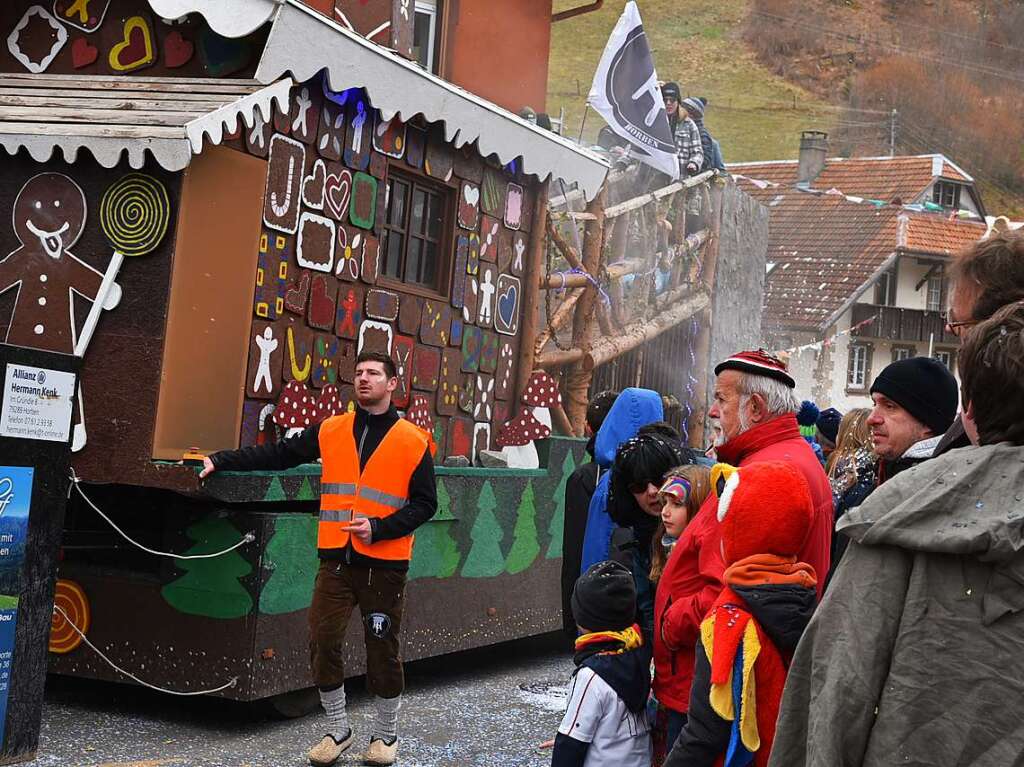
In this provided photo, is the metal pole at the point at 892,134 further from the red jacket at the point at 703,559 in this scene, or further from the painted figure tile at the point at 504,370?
the red jacket at the point at 703,559

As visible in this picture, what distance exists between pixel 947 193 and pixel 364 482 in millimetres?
40083

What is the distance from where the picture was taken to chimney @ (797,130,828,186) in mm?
41562

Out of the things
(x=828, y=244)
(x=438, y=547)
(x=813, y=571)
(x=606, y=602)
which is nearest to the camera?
(x=813, y=571)

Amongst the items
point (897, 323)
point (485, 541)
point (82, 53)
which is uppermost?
point (897, 323)

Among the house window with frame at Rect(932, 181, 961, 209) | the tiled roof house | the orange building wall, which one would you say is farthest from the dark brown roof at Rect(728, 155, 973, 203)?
the orange building wall

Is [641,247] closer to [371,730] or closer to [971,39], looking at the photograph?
[371,730]

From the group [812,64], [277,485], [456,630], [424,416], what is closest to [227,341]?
[277,485]

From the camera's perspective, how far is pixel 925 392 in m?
4.25

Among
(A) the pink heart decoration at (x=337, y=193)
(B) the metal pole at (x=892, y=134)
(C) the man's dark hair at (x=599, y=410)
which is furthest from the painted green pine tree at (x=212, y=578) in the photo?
(B) the metal pole at (x=892, y=134)

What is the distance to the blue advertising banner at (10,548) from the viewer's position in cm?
550

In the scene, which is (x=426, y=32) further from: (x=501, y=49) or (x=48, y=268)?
(x=48, y=268)

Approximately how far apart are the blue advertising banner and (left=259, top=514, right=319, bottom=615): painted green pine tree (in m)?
1.55

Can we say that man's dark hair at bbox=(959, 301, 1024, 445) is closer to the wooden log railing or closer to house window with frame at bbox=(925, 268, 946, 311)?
the wooden log railing

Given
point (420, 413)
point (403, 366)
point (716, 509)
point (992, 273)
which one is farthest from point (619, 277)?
point (992, 273)
